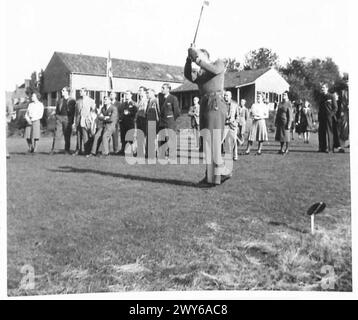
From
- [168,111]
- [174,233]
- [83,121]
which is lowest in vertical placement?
[174,233]

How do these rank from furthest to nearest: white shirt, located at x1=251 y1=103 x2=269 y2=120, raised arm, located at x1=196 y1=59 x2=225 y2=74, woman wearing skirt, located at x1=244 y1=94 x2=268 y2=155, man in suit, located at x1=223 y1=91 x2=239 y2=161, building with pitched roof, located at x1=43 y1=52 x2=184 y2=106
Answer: woman wearing skirt, located at x1=244 y1=94 x2=268 y2=155 → white shirt, located at x1=251 y1=103 x2=269 y2=120 → man in suit, located at x1=223 y1=91 x2=239 y2=161 → building with pitched roof, located at x1=43 y1=52 x2=184 y2=106 → raised arm, located at x1=196 y1=59 x2=225 y2=74

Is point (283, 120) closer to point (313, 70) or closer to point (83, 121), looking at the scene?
point (313, 70)

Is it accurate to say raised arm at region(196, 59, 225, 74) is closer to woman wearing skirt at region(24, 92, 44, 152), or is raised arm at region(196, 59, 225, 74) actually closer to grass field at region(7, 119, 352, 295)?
grass field at region(7, 119, 352, 295)

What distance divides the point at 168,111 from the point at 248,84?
2022mm

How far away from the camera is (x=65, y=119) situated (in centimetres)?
744

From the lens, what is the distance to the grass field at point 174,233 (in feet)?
12.3

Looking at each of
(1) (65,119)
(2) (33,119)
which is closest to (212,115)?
(2) (33,119)

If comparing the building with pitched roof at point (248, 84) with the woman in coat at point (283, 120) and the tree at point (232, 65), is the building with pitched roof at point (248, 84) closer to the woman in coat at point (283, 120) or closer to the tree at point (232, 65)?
the tree at point (232, 65)

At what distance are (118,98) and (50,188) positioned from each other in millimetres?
4295

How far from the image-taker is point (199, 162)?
5594mm

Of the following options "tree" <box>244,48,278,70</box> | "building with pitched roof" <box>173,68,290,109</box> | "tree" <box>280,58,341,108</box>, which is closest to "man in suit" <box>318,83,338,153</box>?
"building with pitched roof" <box>173,68,290,109</box>

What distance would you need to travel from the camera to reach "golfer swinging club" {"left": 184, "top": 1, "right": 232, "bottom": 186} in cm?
497

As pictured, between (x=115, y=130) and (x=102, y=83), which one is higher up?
(x=102, y=83)

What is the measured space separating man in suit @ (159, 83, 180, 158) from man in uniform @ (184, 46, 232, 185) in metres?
2.37
